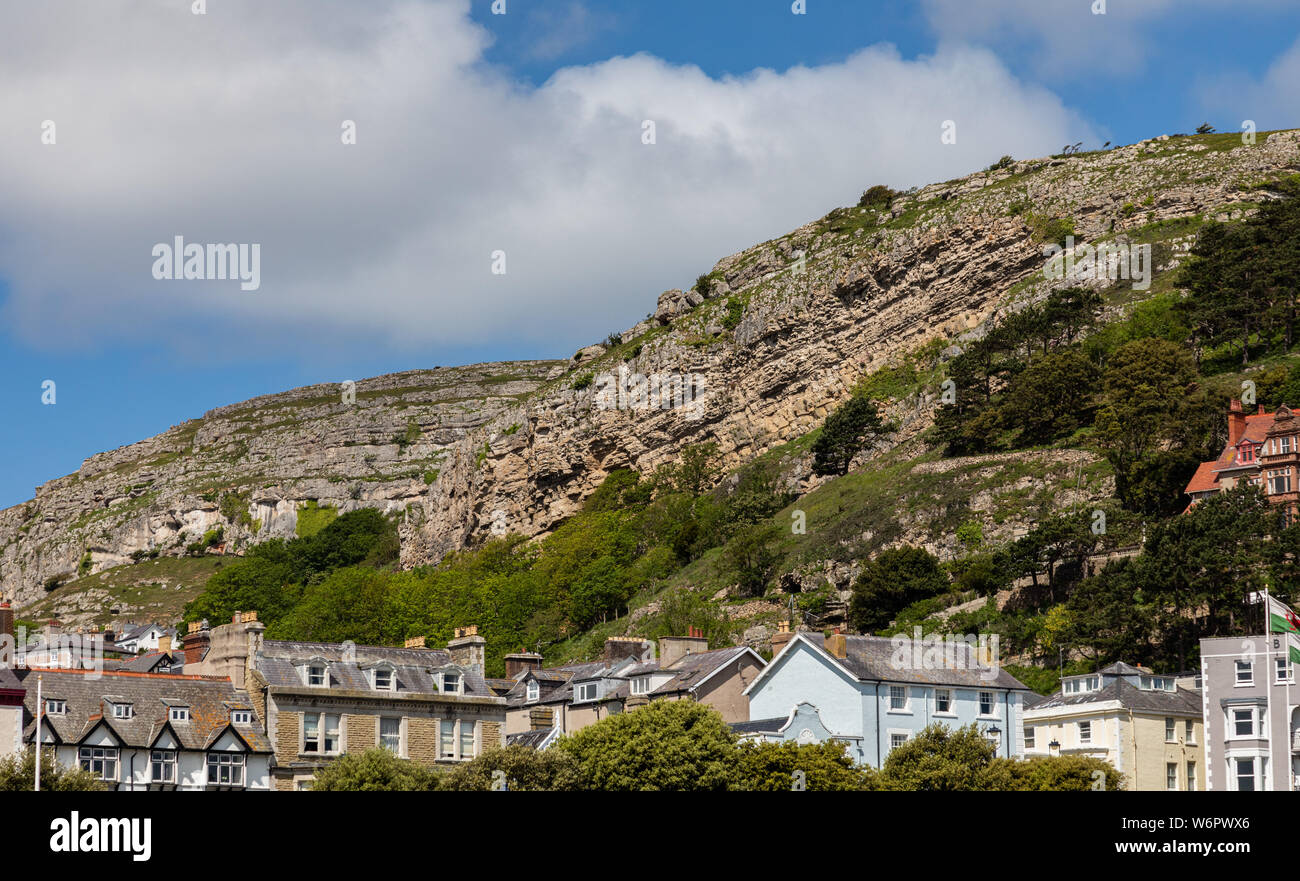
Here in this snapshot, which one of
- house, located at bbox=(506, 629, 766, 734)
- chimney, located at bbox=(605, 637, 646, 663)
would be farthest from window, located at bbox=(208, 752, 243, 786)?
chimney, located at bbox=(605, 637, 646, 663)

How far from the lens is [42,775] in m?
42.2

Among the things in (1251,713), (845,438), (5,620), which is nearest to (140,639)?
(845,438)

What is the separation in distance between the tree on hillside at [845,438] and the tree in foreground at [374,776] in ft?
277

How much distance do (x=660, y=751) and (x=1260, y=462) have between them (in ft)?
160

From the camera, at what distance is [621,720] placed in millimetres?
53125

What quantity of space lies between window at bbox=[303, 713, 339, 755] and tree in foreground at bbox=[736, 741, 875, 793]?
15978mm

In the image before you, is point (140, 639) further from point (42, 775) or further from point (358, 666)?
point (42, 775)

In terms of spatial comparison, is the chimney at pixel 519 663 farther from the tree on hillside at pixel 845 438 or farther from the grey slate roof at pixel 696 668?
the tree on hillside at pixel 845 438

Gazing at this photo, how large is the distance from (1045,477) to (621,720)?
5732 centimetres

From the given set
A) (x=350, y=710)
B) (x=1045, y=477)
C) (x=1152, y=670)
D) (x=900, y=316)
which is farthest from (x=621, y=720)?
(x=900, y=316)

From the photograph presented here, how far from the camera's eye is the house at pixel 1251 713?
200 feet

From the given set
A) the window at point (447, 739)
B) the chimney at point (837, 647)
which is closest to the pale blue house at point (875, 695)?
the chimney at point (837, 647)

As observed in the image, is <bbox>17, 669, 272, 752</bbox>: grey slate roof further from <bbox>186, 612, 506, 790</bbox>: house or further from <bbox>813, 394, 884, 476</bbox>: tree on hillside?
<bbox>813, 394, 884, 476</bbox>: tree on hillside
